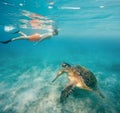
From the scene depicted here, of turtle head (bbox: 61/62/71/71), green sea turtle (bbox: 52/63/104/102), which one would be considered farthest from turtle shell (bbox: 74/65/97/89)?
turtle head (bbox: 61/62/71/71)

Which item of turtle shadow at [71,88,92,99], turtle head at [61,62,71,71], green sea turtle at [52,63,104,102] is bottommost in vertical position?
turtle shadow at [71,88,92,99]

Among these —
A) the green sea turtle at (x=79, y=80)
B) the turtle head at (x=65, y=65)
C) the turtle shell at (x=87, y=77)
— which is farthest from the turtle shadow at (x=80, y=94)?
the turtle head at (x=65, y=65)

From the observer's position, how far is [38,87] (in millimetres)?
12094

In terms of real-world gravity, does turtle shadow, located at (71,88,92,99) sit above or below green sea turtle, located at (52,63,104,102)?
below

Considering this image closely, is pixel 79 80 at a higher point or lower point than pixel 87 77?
lower

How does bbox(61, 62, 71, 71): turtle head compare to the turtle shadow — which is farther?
the turtle shadow

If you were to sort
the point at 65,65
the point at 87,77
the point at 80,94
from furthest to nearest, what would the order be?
the point at 80,94 < the point at 65,65 < the point at 87,77

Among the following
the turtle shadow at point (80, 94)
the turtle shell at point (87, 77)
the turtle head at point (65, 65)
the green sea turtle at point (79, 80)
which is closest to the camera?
the green sea turtle at point (79, 80)

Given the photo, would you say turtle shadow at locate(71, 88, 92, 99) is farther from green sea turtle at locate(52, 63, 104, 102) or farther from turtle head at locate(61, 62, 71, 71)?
turtle head at locate(61, 62, 71, 71)

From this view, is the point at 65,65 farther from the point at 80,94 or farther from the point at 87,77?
the point at 80,94

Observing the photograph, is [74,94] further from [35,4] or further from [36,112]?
[35,4]

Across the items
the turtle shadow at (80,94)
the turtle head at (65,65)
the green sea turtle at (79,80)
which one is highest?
the turtle head at (65,65)

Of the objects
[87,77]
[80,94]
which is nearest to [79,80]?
[87,77]

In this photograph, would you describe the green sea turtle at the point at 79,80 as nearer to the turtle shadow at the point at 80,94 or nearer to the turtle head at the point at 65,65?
the turtle head at the point at 65,65
